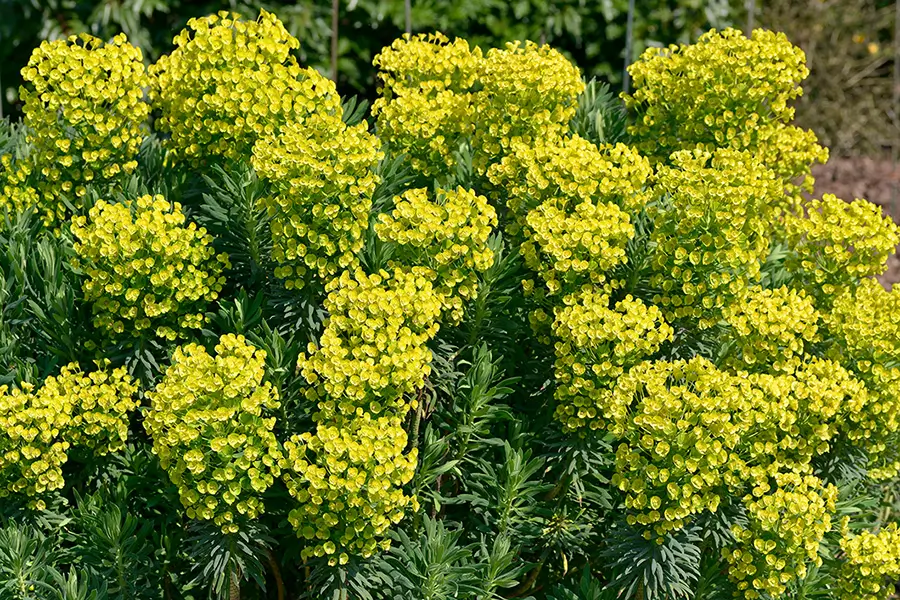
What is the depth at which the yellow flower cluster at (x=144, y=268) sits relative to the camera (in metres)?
3.07

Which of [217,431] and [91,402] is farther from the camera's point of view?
[91,402]

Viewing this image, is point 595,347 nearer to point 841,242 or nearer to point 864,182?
point 841,242

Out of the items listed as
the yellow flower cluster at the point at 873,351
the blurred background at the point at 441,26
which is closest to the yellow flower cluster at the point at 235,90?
the yellow flower cluster at the point at 873,351

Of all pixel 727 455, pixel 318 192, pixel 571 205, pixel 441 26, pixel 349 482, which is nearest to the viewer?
pixel 349 482

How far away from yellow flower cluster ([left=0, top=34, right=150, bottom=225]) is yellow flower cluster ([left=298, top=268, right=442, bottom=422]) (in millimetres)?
1061

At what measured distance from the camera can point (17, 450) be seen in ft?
9.74

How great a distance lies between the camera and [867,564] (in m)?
3.04

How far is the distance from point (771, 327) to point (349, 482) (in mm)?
1299

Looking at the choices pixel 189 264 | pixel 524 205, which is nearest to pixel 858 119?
pixel 524 205

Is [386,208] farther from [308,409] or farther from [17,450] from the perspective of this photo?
[17,450]

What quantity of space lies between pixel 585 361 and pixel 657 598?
2.32 feet

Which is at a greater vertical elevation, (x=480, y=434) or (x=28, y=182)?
(x=28, y=182)

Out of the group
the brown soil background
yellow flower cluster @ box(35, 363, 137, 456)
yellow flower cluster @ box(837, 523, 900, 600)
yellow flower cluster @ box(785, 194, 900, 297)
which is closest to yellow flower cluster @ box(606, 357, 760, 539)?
yellow flower cluster @ box(837, 523, 900, 600)

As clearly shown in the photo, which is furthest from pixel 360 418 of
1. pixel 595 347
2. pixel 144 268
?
pixel 144 268
